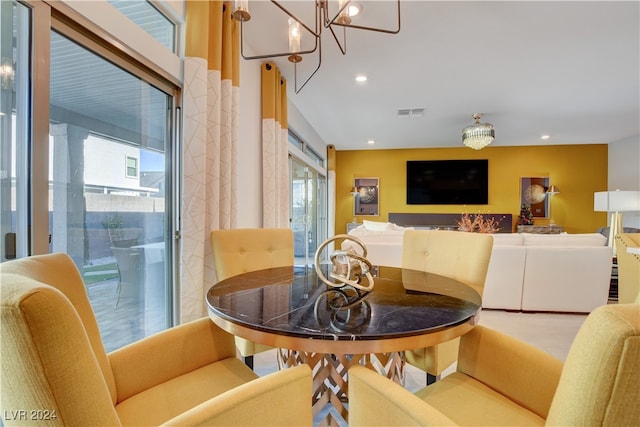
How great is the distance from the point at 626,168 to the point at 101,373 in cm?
864

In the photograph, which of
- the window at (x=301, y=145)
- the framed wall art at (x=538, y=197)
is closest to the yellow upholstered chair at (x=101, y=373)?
the window at (x=301, y=145)

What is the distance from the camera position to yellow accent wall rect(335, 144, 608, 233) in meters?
6.74

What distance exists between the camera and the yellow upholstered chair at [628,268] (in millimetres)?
2379

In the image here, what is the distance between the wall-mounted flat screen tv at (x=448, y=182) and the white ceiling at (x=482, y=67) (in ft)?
5.22

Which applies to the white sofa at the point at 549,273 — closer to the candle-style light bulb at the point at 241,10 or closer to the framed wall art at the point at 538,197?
the candle-style light bulb at the point at 241,10

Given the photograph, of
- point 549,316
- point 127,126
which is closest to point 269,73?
point 127,126

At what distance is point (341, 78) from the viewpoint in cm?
349

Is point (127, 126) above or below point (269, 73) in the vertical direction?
below

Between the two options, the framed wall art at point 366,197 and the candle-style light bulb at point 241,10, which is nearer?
the candle-style light bulb at point 241,10

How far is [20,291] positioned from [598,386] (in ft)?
2.91

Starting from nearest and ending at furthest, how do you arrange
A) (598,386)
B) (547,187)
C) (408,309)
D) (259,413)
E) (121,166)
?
(598,386) < (259,413) < (408,309) < (121,166) < (547,187)

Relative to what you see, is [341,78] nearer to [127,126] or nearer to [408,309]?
[127,126]

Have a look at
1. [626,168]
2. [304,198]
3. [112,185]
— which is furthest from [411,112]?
[626,168]

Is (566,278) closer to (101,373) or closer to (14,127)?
(101,373)
